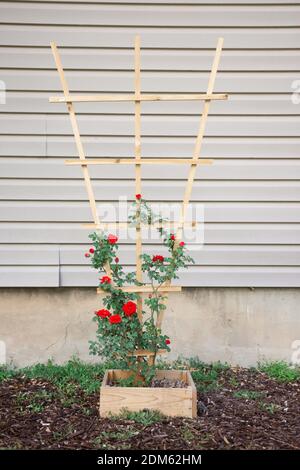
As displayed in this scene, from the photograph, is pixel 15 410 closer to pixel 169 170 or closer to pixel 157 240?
pixel 157 240

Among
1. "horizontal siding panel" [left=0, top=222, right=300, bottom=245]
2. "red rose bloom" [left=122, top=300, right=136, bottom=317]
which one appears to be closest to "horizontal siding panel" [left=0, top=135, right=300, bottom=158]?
"horizontal siding panel" [left=0, top=222, right=300, bottom=245]

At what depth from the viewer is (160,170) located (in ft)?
15.3

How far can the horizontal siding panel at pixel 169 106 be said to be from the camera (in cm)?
462

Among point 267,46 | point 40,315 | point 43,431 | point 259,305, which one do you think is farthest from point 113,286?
point 267,46

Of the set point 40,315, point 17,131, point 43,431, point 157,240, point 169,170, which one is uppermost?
point 17,131

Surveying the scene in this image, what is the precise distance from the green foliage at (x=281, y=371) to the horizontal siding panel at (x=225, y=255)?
33.7 inches

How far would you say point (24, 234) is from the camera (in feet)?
15.3

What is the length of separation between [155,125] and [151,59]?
0.54 m

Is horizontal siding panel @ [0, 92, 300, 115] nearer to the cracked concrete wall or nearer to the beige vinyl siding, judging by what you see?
the beige vinyl siding

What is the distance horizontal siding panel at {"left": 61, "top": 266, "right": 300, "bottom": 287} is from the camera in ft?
15.3

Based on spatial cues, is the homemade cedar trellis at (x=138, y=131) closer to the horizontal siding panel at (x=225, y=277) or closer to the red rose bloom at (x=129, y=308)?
the red rose bloom at (x=129, y=308)

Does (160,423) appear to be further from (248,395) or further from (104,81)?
(104,81)

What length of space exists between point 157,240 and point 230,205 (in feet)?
2.25

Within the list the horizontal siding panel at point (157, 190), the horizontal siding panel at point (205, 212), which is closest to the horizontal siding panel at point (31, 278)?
the horizontal siding panel at point (205, 212)
